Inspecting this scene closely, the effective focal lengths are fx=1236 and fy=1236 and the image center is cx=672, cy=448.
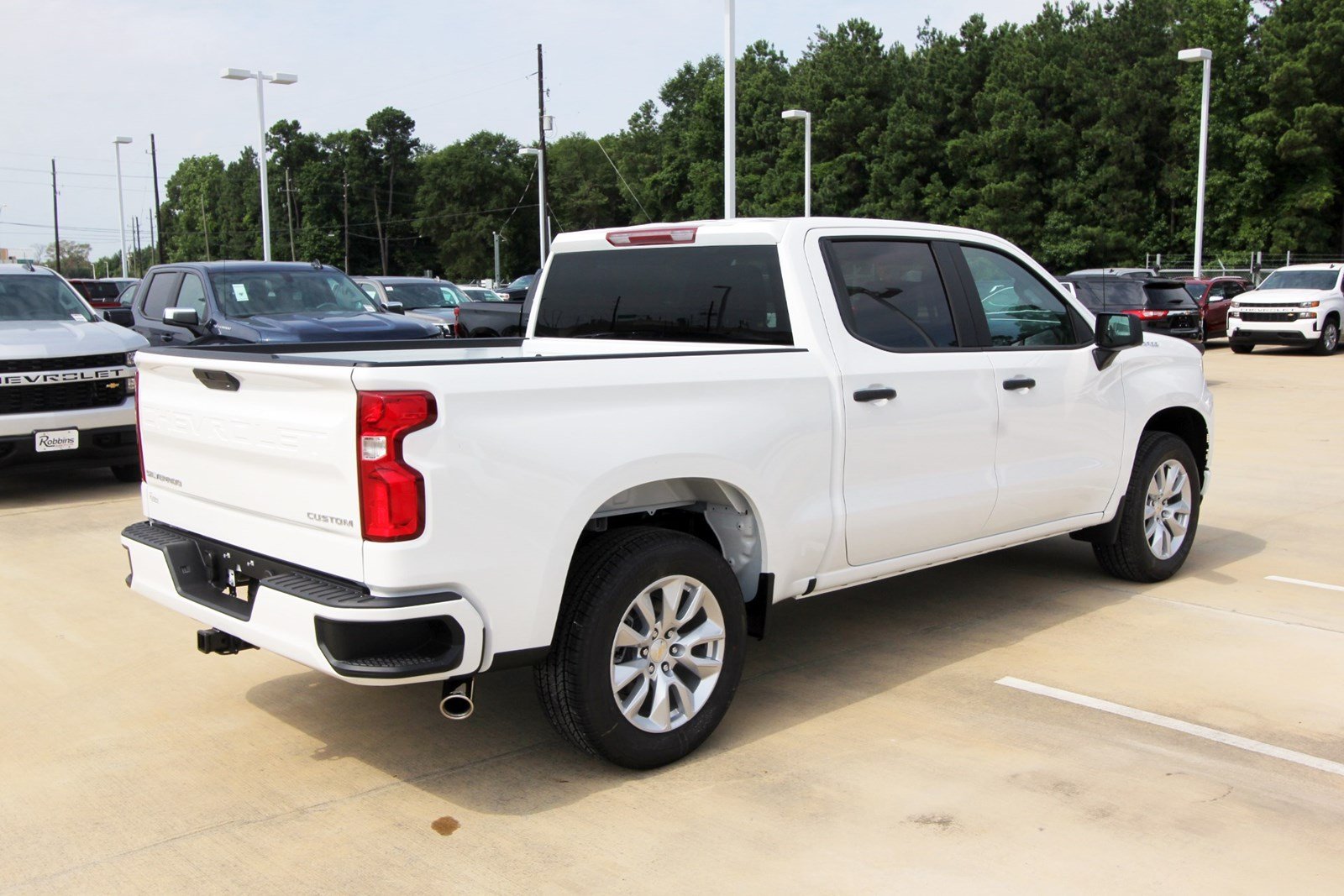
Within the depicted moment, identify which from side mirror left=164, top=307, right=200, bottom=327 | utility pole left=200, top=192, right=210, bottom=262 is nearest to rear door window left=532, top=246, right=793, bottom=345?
side mirror left=164, top=307, right=200, bottom=327

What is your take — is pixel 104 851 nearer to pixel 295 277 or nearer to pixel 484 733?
pixel 484 733

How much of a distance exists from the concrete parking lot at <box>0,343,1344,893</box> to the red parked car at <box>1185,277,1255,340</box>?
883 inches

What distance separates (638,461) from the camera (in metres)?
4.10

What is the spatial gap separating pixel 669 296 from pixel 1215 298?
85.1 feet

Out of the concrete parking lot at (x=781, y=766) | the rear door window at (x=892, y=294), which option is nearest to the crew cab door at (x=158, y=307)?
the concrete parking lot at (x=781, y=766)

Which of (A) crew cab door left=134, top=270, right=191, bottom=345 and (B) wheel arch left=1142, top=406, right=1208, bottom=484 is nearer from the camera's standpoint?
(B) wheel arch left=1142, top=406, right=1208, bottom=484

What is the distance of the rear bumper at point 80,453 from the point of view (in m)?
9.21

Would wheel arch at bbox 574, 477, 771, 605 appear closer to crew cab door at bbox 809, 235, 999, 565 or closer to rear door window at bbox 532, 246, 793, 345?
crew cab door at bbox 809, 235, 999, 565

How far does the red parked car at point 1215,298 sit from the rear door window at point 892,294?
23.6 m

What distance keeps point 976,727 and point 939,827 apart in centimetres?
89

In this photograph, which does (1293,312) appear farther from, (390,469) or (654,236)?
(390,469)

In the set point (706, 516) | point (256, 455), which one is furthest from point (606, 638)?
point (256, 455)

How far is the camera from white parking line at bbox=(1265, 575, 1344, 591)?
6.71m

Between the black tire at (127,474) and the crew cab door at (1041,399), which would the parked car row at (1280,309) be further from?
the black tire at (127,474)
